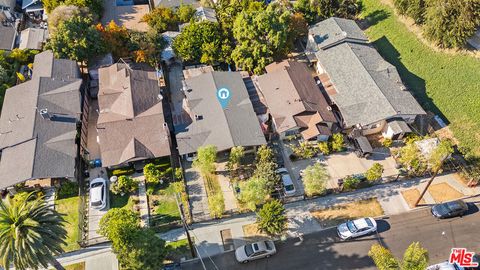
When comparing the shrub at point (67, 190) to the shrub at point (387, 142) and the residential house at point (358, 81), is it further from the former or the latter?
the shrub at point (387, 142)

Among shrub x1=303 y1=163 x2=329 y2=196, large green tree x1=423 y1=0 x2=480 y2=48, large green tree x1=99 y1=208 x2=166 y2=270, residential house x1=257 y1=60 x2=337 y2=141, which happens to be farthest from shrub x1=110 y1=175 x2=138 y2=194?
large green tree x1=423 y1=0 x2=480 y2=48

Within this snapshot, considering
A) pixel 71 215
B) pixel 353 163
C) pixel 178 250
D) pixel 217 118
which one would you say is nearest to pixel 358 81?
pixel 353 163

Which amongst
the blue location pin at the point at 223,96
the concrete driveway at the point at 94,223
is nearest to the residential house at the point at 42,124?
the concrete driveway at the point at 94,223

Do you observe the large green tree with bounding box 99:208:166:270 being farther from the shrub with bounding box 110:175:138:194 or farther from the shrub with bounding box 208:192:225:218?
the shrub with bounding box 110:175:138:194

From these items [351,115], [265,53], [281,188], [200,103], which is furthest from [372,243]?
[265,53]

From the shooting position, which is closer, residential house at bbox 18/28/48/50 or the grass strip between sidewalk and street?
the grass strip between sidewalk and street

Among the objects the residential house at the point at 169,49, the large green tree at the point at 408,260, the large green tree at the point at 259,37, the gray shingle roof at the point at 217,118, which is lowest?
the large green tree at the point at 408,260
